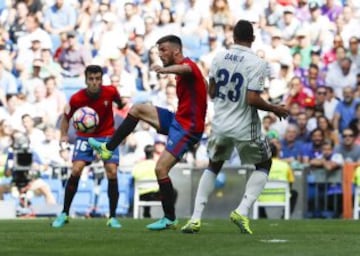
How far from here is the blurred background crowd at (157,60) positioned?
2492 cm

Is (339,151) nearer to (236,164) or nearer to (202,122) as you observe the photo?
(236,164)

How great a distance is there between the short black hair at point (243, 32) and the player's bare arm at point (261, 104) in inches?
22.6

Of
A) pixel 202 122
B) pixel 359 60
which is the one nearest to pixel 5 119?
pixel 359 60

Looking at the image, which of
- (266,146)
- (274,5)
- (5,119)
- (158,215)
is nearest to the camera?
(266,146)

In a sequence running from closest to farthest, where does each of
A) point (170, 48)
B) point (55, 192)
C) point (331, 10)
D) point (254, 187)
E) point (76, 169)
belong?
point (254, 187) < point (170, 48) < point (76, 169) < point (55, 192) < point (331, 10)

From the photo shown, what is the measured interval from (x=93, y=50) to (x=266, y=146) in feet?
50.2

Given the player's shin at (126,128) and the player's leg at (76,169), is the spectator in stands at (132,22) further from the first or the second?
the player's shin at (126,128)

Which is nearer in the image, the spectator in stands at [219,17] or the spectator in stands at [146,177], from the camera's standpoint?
the spectator in stands at [146,177]

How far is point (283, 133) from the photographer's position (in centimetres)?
2498

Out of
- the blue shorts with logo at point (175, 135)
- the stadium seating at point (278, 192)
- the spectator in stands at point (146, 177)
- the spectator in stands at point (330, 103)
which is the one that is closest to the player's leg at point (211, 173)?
the blue shorts with logo at point (175, 135)

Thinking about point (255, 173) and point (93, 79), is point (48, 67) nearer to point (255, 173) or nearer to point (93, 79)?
point (93, 79)

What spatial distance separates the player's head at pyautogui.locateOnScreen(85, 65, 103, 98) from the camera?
53.5ft

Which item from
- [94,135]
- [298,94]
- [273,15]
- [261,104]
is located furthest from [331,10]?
[261,104]

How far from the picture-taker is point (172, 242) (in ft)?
40.2
